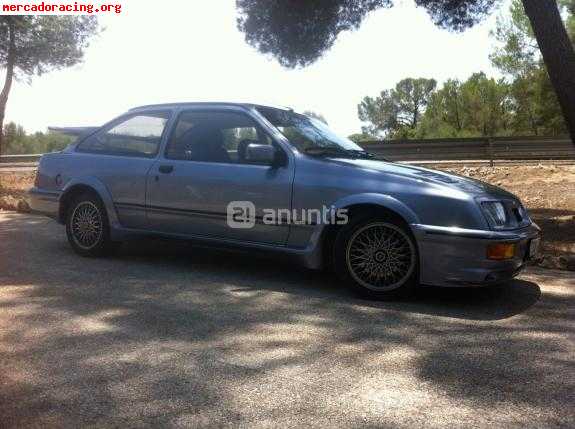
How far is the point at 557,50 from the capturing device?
737cm

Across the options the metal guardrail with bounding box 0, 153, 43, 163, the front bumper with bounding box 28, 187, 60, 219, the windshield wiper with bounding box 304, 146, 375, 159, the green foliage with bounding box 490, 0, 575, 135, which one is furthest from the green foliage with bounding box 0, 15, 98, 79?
the green foliage with bounding box 490, 0, 575, 135

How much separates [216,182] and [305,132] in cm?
92

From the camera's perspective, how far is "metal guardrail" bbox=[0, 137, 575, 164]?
15359 mm

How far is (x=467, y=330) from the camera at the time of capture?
152 inches

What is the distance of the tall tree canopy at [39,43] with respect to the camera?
17.8m

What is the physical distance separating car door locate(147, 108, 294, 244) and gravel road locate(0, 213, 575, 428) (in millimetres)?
476

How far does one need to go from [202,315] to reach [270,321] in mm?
482

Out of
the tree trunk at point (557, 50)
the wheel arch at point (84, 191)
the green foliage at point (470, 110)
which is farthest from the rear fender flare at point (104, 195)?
the green foliage at point (470, 110)

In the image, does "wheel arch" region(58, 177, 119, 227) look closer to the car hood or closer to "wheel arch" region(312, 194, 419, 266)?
"wheel arch" region(312, 194, 419, 266)

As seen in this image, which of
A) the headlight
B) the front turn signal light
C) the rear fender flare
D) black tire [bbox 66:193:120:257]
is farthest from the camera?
black tire [bbox 66:193:120:257]

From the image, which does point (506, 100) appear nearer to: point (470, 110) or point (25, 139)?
point (470, 110)

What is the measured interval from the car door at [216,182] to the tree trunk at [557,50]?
4.25 metres

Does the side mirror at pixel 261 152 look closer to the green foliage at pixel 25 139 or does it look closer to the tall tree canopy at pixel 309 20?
the tall tree canopy at pixel 309 20

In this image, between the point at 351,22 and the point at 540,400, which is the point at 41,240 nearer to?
the point at 540,400
